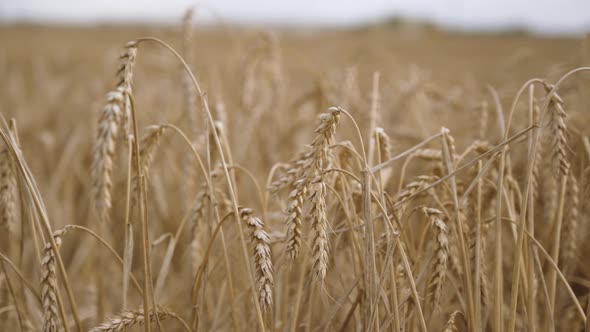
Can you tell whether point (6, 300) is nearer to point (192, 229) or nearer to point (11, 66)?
point (192, 229)

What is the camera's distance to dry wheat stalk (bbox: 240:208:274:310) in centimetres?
70

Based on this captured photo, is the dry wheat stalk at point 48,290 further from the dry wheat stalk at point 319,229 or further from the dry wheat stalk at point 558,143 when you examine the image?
the dry wheat stalk at point 558,143

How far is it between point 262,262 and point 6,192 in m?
0.60

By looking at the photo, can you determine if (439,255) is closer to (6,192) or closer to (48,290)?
(48,290)

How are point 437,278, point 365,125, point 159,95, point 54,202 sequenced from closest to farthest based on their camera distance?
point 437,278, point 365,125, point 54,202, point 159,95

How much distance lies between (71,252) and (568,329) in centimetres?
249

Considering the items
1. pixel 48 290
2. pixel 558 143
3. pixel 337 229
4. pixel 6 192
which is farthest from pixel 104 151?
pixel 558 143

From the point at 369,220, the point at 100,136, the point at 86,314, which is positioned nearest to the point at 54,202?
the point at 86,314

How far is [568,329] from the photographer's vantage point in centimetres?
132

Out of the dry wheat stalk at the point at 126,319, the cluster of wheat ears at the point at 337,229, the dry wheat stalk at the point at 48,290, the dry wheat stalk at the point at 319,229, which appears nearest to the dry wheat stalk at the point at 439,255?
the cluster of wheat ears at the point at 337,229

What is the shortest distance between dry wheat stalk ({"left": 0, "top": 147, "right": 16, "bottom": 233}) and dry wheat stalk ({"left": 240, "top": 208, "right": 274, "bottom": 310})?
53 centimetres

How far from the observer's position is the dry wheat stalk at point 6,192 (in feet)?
2.96

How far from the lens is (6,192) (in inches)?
36.0

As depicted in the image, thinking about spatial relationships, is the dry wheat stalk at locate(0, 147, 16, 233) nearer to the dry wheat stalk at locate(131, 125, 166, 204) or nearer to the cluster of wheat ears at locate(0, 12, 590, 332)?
the cluster of wheat ears at locate(0, 12, 590, 332)
